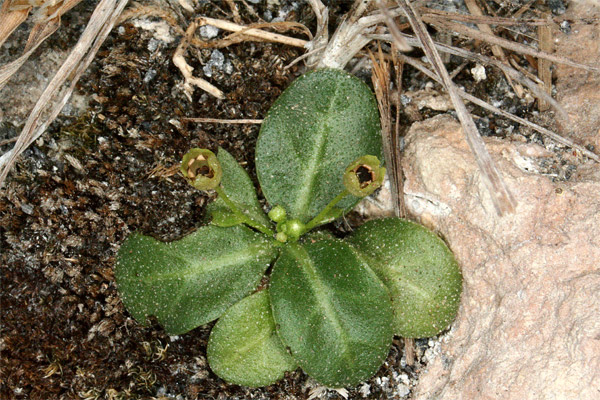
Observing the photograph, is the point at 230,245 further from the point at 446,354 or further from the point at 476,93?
the point at 476,93

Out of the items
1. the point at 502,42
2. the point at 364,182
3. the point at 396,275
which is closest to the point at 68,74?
the point at 364,182

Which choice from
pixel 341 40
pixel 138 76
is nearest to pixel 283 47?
pixel 341 40

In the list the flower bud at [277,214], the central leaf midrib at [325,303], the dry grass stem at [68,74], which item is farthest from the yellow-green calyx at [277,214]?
the dry grass stem at [68,74]

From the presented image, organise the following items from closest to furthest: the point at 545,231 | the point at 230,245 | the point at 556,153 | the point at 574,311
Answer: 1. the point at 574,311
2. the point at 545,231
3. the point at 556,153
4. the point at 230,245

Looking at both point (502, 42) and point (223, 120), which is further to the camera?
point (223, 120)

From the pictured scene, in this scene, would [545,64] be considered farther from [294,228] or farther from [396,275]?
[294,228]

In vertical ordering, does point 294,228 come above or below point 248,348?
above

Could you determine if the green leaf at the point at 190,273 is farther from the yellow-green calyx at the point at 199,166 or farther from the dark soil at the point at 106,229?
the yellow-green calyx at the point at 199,166

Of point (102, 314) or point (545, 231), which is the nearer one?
point (545, 231)
